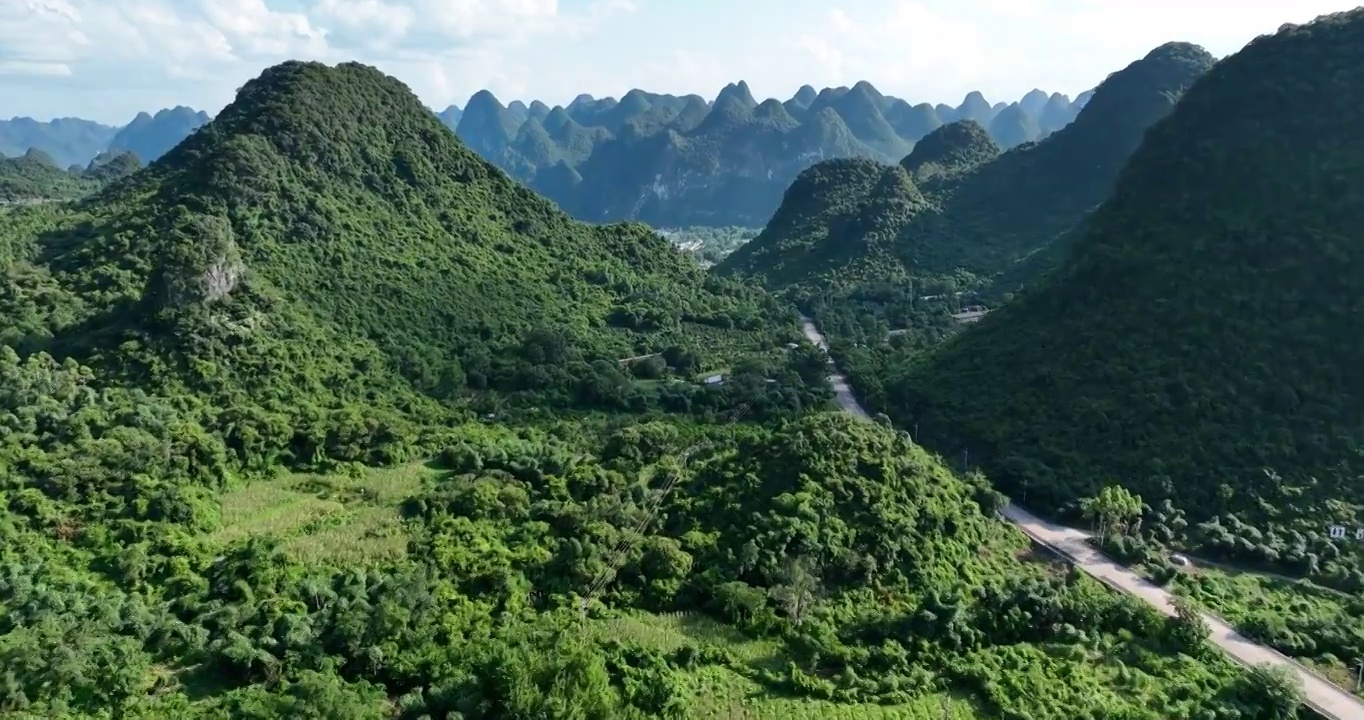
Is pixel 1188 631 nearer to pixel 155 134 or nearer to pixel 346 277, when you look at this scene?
pixel 346 277

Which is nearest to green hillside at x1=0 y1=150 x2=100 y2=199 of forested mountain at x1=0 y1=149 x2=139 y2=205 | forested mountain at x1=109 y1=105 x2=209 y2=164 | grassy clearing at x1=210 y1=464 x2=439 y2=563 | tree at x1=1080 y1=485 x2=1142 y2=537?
forested mountain at x1=0 y1=149 x2=139 y2=205

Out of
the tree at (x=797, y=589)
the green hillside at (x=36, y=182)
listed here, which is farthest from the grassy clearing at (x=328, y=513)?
the green hillside at (x=36, y=182)

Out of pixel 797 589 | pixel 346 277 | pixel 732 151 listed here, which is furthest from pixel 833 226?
pixel 732 151

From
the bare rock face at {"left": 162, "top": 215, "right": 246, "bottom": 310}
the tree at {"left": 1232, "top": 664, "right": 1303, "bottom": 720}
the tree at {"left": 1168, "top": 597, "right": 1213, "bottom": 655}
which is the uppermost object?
the bare rock face at {"left": 162, "top": 215, "right": 246, "bottom": 310}

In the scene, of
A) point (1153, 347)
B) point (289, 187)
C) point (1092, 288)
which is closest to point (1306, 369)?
point (1153, 347)

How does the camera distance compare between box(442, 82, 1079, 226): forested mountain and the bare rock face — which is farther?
box(442, 82, 1079, 226): forested mountain

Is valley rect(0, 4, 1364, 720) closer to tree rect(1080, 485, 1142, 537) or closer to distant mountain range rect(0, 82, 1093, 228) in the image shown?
tree rect(1080, 485, 1142, 537)

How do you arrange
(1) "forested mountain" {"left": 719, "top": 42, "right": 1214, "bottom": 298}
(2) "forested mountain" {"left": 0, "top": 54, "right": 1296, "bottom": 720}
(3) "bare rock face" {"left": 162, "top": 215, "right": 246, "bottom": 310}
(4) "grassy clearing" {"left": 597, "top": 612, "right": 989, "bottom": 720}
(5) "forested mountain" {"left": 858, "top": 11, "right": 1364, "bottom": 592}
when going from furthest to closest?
(1) "forested mountain" {"left": 719, "top": 42, "right": 1214, "bottom": 298} → (3) "bare rock face" {"left": 162, "top": 215, "right": 246, "bottom": 310} → (5) "forested mountain" {"left": 858, "top": 11, "right": 1364, "bottom": 592} → (2) "forested mountain" {"left": 0, "top": 54, "right": 1296, "bottom": 720} → (4) "grassy clearing" {"left": 597, "top": 612, "right": 989, "bottom": 720}

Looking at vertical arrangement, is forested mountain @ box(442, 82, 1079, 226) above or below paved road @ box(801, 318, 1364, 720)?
above

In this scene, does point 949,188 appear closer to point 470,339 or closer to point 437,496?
point 470,339
